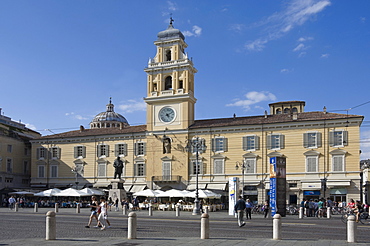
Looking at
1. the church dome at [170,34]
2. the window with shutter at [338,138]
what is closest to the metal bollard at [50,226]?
the window with shutter at [338,138]

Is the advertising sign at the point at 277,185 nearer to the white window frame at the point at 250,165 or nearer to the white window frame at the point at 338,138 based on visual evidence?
the white window frame at the point at 338,138

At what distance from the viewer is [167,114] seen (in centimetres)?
5778

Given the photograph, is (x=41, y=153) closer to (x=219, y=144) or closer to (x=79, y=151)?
(x=79, y=151)

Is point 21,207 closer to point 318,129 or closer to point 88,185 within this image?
point 88,185

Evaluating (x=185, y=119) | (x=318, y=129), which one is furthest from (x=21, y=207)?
(x=318, y=129)

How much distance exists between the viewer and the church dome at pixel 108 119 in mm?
101125

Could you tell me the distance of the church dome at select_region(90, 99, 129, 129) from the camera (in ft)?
332

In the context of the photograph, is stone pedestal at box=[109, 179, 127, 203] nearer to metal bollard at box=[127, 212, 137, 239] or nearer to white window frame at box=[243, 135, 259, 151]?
white window frame at box=[243, 135, 259, 151]

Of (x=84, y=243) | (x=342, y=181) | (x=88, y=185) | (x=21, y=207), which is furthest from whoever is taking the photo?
(x=88, y=185)

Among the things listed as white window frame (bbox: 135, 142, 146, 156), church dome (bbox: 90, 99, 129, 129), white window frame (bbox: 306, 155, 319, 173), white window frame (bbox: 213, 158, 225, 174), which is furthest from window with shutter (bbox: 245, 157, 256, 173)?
church dome (bbox: 90, 99, 129, 129)

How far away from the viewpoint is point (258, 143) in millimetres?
52531

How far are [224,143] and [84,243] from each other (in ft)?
129

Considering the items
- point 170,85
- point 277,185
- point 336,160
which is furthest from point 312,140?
point 277,185

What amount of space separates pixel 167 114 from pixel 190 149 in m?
5.61
